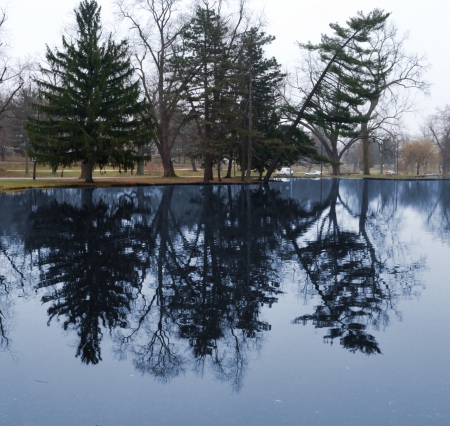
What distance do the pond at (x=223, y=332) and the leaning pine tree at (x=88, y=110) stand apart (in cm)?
2360

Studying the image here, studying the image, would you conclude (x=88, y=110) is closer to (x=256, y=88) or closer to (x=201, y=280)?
(x=256, y=88)

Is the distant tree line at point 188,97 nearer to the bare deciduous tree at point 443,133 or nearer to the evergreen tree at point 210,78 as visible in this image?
the evergreen tree at point 210,78

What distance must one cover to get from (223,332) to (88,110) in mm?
30868

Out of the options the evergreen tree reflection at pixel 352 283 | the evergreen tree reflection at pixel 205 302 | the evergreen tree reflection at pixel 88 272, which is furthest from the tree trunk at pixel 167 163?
the evergreen tree reflection at pixel 352 283

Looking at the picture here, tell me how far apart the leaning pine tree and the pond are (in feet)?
77.4

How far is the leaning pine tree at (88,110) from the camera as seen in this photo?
3503 cm

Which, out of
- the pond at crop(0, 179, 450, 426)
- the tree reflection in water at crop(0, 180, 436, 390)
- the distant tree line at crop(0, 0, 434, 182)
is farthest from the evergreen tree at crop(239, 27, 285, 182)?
the pond at crop(0, 179, 450, 426)

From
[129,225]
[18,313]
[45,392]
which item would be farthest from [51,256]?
[45,392]

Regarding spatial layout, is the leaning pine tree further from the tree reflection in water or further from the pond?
the pond

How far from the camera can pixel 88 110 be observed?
34.5m

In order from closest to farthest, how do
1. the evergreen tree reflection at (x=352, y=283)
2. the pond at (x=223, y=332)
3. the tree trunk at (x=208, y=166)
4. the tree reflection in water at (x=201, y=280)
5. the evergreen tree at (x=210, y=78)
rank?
the pond at (x=223, y=332), the tree reflection in water at (x=201, y=280), the evergreen tree reflection at (x=352, y=283), the evergreen tree at (x=210, y=78), the tree trunk at (x=208, y=166)

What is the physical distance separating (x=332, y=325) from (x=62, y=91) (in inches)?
1295

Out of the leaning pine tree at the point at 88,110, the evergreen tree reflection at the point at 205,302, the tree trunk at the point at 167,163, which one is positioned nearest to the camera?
the evergreen tree reflection at the point at 205,302

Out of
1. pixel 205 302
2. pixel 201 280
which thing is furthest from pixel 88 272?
pixel 205 302
